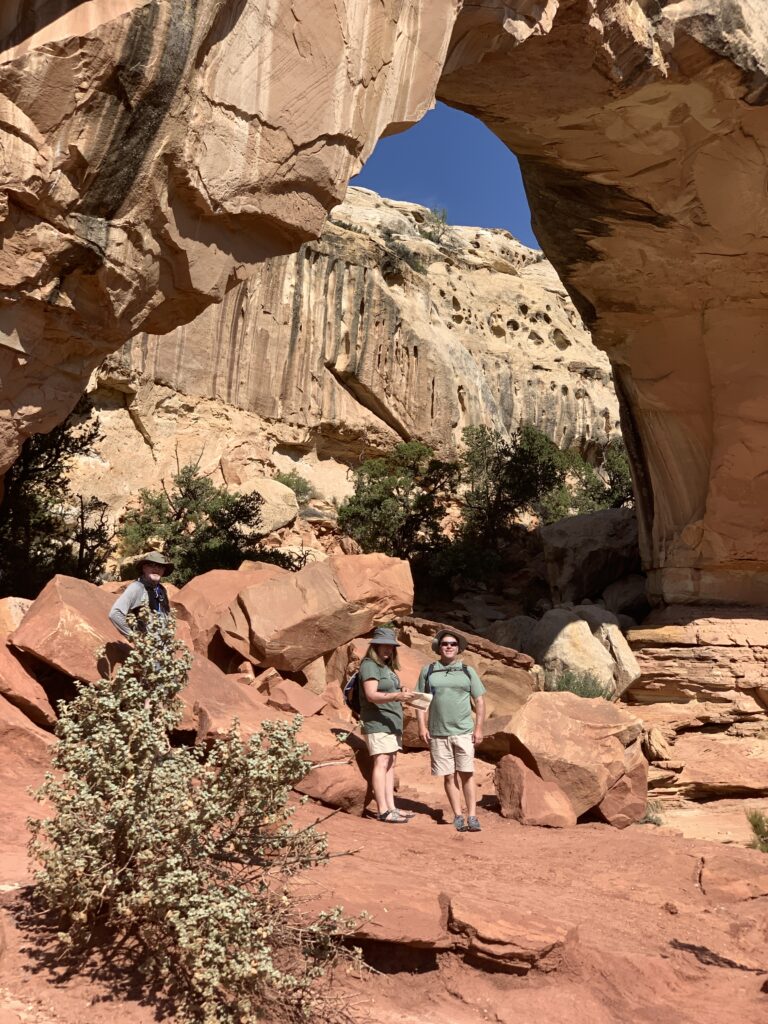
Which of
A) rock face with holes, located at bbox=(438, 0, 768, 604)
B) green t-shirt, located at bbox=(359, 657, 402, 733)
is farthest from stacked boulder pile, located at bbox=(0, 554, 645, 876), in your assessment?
rock face with holes, located at bbox=(438, 0, 768, 604)

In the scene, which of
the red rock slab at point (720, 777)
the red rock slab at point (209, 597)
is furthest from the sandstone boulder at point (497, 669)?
the red rock slab at point (209, 597)

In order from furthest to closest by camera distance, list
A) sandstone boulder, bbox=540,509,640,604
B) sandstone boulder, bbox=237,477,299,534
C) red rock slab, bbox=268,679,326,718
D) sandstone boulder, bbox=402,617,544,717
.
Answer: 1. sandstone boulder, bbox=237,477,299,534
2. sandstone boulder, bbox=540,509,640,604
3. sandstone boulder, bbox=402,617,544,717
4. red rock slab, bbox=268,679,326,718

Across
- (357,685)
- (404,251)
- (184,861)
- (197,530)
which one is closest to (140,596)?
(357,685)

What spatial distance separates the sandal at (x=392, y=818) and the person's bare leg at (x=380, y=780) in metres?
0.03

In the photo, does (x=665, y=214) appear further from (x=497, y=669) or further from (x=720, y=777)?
(x=720, y=777)

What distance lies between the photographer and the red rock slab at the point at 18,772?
4285 mm

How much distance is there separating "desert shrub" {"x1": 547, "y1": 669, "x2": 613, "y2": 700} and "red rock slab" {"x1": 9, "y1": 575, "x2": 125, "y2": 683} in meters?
7.51

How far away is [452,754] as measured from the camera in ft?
20.8

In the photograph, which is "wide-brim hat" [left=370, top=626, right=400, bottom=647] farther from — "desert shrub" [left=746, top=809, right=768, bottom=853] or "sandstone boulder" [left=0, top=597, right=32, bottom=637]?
"desert shrub" [left=746, top=809, right=768, bottom=853]

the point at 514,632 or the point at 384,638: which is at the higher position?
the point at 384,638

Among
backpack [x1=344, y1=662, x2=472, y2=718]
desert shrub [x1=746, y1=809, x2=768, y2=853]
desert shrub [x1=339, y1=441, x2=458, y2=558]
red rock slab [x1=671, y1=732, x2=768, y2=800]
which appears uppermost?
desert shrub [x1=339, y1=441, x2=458, y2=558]

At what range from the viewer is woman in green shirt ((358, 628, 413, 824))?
20.4 ft

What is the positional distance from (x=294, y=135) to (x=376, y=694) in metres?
4.06

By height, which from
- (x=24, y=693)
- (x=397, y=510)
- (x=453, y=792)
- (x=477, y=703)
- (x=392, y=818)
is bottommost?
(x=392, y=818)
